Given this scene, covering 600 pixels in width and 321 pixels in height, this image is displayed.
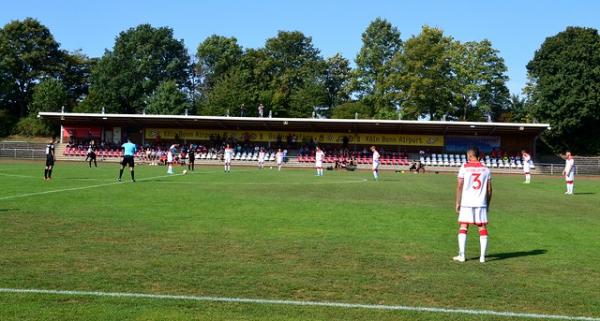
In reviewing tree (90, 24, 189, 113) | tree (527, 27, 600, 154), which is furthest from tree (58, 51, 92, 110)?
tree (527, 27, 600, 154)

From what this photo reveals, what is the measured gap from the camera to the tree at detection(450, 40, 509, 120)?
75250mm

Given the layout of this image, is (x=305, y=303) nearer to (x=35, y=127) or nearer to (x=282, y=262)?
(x=282, y=262)

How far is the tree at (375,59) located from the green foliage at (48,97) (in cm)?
3900

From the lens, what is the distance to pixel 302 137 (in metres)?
60.0

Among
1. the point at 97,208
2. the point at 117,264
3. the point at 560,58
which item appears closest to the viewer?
the point at 117,264

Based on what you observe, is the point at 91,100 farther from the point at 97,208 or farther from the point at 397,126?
the point at 97,208

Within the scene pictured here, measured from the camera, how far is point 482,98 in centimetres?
7738

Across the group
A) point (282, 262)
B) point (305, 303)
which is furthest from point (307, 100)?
point (305, 303)

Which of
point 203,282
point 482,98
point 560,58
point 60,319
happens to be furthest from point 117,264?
point 482,98

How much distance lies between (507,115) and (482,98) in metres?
3.93

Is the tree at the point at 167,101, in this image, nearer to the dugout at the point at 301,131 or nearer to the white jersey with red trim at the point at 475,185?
the dugout at the point at 301,131

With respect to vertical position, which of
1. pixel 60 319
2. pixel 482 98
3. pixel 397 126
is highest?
pixel 482 98

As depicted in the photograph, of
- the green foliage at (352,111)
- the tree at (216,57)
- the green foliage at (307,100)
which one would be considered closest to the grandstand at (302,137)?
the green foliage at (352,111)

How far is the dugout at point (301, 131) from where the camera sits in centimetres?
5559
